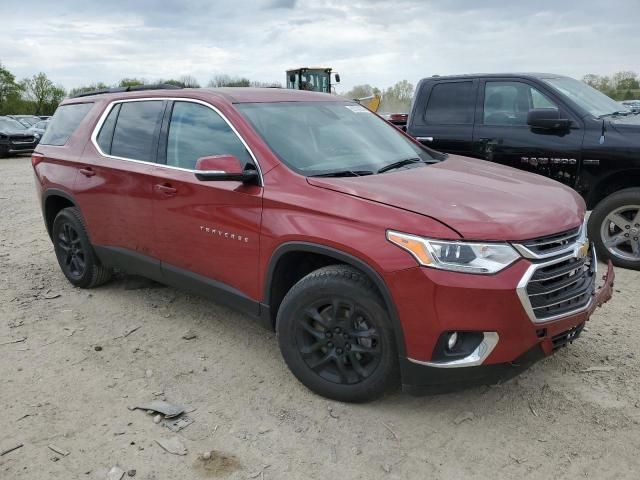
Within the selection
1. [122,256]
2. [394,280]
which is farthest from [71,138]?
[394,280]

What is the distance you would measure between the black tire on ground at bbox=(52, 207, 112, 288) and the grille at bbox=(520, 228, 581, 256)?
3.71 metres

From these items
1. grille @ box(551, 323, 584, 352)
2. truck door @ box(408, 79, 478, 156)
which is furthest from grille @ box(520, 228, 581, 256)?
truck door @ box(408, 79, 478, 156)

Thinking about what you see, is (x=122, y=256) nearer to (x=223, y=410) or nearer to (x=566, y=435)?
(x=223, y=410)

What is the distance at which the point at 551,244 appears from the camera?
2844mm

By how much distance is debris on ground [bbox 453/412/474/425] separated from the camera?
10.0 ft

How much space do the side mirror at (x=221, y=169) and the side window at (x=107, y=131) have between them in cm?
165

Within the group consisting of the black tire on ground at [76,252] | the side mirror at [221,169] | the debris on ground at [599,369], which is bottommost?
the debris on ground at [599,369]

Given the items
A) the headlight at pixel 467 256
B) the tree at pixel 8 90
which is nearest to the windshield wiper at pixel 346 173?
the headlight at pixel 467 256

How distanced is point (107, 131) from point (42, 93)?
69.6 m

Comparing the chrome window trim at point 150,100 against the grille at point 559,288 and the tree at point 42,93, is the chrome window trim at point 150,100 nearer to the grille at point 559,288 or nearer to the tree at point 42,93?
the grille at point 559,288

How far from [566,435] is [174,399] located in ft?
7.08

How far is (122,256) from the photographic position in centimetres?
451

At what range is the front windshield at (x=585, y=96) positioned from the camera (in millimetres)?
5723

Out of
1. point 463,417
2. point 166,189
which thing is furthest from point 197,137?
point 463,417
